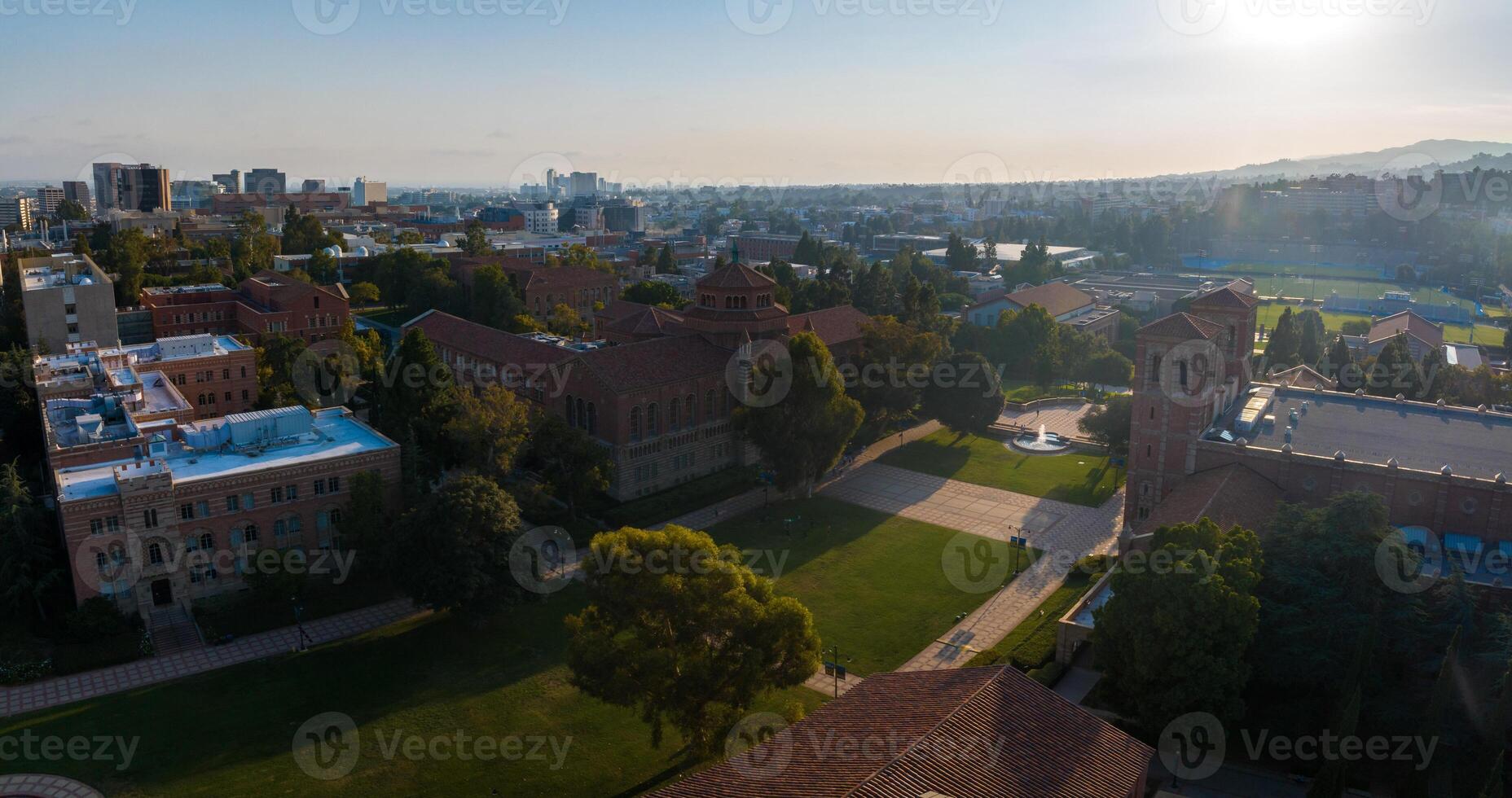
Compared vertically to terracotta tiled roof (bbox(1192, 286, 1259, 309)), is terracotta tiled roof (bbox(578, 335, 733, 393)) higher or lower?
lower

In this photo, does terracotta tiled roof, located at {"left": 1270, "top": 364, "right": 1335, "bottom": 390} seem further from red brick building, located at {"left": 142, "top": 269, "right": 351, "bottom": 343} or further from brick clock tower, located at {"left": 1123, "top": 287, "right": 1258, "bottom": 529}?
red brick building, located at {"left": 142, "top": 269, "right": 351, "bottom": 343}

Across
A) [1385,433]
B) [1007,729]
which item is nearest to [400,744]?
[1007,729]

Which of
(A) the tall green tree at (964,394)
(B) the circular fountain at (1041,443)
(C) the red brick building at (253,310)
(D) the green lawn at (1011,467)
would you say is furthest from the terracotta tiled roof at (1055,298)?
(C) the red brick building at (253,310)

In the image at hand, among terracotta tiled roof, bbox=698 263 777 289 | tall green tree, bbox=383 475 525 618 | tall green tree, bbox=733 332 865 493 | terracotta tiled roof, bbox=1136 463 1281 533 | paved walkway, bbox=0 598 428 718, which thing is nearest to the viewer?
paved walkway, bbox=0 598 428 718

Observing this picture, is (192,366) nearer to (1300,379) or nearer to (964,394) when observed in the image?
(964,394)

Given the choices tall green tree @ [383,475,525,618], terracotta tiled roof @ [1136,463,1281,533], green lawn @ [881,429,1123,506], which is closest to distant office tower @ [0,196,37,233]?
tall green tree @ [383,475,525,618]

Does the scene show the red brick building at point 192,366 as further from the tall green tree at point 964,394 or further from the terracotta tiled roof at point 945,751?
the terracotta tiled roof at point 945,751

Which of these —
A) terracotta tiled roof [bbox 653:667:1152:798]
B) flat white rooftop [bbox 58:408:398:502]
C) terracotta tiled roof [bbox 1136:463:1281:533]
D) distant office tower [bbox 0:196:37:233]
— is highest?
distant office tower [bbox 0:196:37:233]
